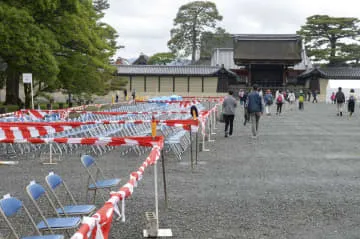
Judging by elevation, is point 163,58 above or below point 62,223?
above

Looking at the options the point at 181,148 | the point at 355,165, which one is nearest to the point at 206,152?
the point at 181,148

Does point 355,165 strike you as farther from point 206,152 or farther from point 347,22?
point 347,22

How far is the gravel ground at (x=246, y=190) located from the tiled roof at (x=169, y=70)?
3546cm

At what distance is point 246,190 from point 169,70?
41335mm

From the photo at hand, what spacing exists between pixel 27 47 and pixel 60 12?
3.22 meters

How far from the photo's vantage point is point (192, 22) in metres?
56.3

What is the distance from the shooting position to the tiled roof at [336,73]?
45.0m

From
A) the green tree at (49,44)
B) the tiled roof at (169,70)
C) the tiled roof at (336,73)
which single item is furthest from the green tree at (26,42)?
the tiled roof at (336,73)

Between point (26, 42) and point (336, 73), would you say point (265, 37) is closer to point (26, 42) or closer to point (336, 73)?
point (336, 73)

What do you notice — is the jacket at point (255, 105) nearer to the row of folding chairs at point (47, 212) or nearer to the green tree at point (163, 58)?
the row of folding chairs at point (47, 212)

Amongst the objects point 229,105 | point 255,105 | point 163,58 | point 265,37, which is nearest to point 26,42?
point 229,105

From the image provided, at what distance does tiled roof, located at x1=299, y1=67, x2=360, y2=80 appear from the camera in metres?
45.0

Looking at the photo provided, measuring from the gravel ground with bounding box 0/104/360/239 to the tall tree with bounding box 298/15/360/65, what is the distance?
39.9 m

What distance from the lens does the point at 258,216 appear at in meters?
5.52
